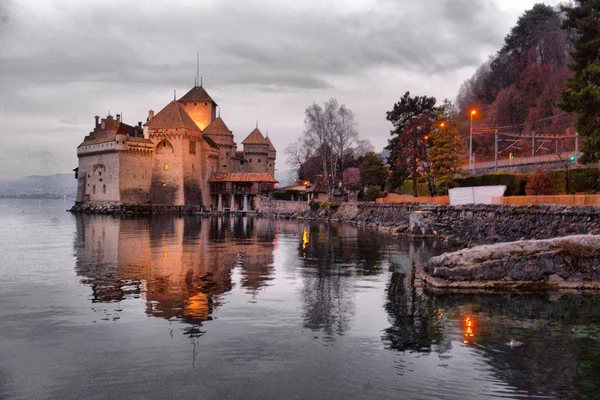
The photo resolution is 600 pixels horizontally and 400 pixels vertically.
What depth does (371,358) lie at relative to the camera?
9125mm

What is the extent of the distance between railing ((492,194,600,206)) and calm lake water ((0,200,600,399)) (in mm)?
11676

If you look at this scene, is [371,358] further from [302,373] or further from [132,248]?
[132,248]

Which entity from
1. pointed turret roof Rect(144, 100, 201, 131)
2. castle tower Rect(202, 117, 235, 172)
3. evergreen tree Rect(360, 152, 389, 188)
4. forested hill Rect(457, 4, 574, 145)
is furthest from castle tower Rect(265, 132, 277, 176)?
forested hill Rect(457, 4, 574, 145)

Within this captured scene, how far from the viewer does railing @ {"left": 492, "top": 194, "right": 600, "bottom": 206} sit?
23.6 m

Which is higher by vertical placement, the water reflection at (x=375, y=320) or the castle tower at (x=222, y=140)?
the castle tower at (x=222, y=140)

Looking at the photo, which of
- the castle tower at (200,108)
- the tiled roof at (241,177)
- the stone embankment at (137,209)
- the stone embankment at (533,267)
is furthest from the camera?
the castle tower at (200,108)

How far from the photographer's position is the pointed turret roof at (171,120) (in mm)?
82875

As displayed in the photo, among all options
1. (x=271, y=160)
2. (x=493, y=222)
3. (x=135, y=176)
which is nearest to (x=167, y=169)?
(x=135, y=176)

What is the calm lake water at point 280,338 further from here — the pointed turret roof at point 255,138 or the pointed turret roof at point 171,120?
the pointed turret roof at point 255,138

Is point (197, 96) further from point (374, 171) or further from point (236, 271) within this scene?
point (236, 271)

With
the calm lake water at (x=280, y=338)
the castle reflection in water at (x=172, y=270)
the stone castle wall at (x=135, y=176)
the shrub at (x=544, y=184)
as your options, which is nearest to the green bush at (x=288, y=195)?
the stone castle wall at (x=135, y=176)

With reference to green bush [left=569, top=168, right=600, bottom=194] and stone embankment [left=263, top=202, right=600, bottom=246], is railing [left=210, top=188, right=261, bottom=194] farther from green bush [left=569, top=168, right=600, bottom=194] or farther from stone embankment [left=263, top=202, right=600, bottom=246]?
green bush [left=569, top=168, right=600, bottom=194]

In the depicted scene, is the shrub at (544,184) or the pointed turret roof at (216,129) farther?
the pointed turret roof at (216,129)

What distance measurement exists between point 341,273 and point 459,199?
70.6 feet
